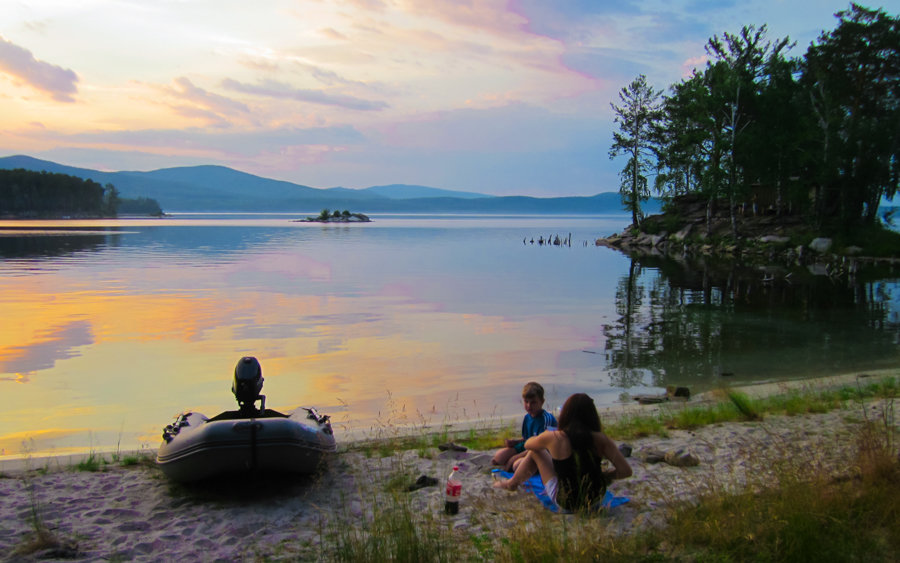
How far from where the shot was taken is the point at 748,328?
65.5ft

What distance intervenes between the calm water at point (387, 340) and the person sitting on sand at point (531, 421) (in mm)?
3664

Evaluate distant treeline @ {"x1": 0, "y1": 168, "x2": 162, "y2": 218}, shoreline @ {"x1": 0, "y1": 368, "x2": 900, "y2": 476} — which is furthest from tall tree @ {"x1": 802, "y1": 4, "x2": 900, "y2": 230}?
distant treeline @ {"x1": 0, "y1": 168, "x2": 162, "y2": 218}

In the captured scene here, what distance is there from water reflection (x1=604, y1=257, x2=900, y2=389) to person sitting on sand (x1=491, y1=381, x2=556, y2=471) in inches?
260

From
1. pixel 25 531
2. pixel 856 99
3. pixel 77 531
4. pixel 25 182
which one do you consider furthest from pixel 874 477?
pixel 25 182

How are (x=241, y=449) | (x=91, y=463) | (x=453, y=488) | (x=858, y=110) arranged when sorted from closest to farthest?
(x=453, y=488)
(x=241, y=449)
(x=91, y=463)
(x=858, y=110)

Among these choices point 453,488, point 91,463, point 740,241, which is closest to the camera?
point 453,488

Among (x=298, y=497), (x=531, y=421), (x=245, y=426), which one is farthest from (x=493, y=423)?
(x=245, y=426)

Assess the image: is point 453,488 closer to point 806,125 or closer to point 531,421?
point 531,421

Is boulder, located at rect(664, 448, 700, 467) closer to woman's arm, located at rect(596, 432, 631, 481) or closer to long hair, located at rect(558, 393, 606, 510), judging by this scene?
woman's arm, located at rect(596, 432, 631, 481)

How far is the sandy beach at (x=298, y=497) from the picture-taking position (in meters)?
5.77

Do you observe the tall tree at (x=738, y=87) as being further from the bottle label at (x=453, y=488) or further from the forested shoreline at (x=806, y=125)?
the bottle label at (x=453, y=488)

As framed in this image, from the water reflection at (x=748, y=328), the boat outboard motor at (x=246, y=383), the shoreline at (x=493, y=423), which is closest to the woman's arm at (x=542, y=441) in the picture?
the shoreline at (x=493, y=423)

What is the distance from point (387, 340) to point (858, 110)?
41.7 meters

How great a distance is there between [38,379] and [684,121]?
170 feet
